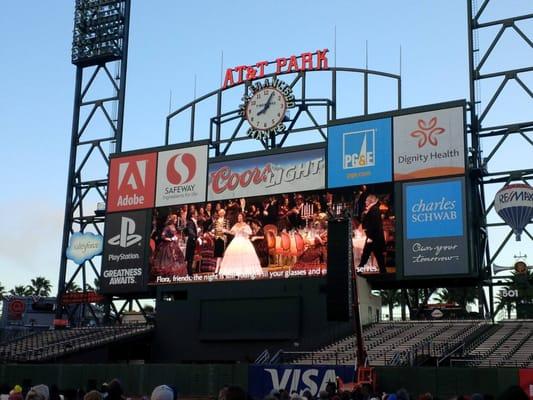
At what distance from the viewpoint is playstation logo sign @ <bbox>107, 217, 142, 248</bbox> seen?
47344mm

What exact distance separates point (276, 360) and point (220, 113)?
→ 56.6ft

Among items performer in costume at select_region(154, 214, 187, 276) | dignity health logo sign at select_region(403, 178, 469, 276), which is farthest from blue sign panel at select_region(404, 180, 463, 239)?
performer in costume at select_region(154, 214, 187, 276)

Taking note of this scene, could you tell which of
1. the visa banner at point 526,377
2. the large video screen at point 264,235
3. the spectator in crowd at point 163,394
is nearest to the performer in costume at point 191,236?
the large video screen at point 264,235

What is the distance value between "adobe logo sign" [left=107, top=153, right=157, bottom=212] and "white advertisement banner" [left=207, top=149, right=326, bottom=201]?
4.45m

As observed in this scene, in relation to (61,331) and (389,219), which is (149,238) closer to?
(61,331)

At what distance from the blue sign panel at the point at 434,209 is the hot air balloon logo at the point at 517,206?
2489mm

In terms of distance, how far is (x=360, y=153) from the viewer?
41.5 metres

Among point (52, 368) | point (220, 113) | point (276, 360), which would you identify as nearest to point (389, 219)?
point (276, 360)

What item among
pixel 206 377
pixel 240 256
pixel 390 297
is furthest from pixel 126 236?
pixel 390 297

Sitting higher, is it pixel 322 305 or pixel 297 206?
Answer: pixel 297 206

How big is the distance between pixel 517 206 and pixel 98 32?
3243 centimetres

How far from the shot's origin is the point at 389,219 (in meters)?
39.5

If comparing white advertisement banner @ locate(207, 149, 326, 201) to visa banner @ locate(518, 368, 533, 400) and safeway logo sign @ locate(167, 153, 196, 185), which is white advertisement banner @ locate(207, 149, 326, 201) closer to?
safeway logo sign @ locate(167, 153, 196, 185)

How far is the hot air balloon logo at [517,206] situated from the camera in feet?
127
